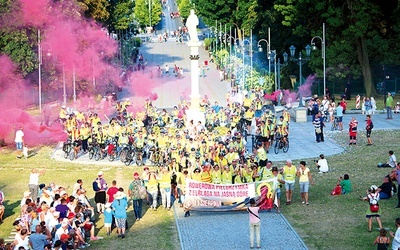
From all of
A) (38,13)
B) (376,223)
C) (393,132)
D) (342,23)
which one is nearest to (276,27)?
(342,23)

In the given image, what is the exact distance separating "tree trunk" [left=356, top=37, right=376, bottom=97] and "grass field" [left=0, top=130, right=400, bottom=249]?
2390cm

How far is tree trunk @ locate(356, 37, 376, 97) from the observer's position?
228 feet

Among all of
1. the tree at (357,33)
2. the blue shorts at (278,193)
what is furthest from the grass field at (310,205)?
the tree at (357,33)

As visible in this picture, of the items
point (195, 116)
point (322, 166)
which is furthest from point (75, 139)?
point (322, 166)

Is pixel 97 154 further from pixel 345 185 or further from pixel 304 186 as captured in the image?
pixel 304 186

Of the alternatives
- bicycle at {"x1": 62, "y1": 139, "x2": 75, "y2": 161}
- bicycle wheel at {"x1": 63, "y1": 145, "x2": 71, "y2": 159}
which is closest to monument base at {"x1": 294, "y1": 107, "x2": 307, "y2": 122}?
bicycle at {"x1": 62, "y1": 139, "x2": 75, "y2": 161}

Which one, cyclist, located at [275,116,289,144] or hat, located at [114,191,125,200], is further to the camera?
cyclist, located at [275,116,289,144]

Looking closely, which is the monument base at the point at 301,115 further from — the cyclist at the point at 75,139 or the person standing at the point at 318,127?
the cyclist at the point at 75,139

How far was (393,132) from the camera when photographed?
50.5m

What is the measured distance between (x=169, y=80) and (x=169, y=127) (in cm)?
4616

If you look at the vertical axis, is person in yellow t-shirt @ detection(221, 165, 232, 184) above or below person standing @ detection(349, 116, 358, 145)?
below

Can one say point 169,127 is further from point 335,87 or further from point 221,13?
point 221,13

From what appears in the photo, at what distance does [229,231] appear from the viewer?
2894 cm

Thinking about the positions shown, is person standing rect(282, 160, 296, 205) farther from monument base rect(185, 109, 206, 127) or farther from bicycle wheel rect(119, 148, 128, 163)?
monument base rect(185, 109, 206, 127)
